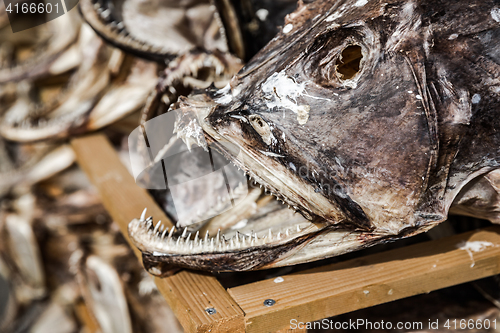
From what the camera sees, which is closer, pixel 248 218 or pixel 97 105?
pixel 248 218

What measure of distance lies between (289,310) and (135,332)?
1685mm

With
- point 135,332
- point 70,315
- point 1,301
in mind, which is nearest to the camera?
point 135,332

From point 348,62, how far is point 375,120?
258 millimetres

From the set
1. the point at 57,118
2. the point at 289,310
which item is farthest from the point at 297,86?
the point at 57,118

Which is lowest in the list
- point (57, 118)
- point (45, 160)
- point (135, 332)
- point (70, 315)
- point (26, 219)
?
point (70, 315)

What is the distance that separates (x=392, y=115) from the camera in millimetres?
1152

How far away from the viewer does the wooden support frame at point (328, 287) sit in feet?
4.01

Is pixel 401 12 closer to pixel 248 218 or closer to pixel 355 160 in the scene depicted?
pixel 355 160

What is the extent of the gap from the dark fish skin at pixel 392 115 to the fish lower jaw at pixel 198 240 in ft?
0.39

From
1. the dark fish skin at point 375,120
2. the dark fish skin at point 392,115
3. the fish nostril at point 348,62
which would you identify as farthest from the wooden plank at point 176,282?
the fish nostril at point 348,62

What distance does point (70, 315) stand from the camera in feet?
10.8

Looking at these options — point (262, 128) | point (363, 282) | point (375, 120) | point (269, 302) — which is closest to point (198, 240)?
point (269, 302)

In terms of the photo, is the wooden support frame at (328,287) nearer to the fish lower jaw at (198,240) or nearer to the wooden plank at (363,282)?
the wooden plank at (363,282)

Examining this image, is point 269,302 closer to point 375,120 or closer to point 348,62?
point 375,120
